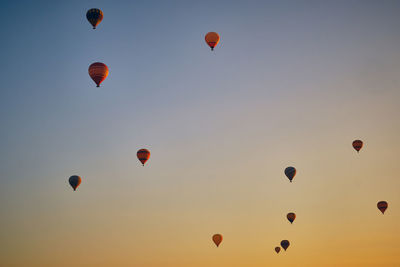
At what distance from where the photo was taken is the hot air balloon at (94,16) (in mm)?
55125

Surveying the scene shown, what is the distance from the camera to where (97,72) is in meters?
53.5

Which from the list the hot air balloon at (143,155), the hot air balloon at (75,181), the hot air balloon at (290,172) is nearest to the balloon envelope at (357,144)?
the hot air balloon at (290,172)

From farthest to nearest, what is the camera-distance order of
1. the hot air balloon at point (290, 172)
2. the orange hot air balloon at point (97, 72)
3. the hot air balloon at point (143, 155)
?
the hot air balloon at point (290, 172)
the hot air balloon at point (143, 155)
the orange hot air balloon at point (97, 72)

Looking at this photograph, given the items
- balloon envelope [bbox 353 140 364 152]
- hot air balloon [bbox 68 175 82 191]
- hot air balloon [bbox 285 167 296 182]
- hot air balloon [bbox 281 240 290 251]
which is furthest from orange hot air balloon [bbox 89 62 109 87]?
hot air balloon [bbox 281 240 290 251]

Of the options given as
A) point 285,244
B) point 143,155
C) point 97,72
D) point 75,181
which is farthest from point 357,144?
point 75,181

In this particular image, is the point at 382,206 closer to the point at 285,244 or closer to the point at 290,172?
the point at 285,244

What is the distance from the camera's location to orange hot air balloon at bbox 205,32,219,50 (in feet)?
197

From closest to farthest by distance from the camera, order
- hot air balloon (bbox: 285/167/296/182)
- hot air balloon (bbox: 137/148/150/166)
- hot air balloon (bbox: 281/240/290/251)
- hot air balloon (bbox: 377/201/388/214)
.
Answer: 1. hot air balloon (bbox: 137/148/150/166)
2. hot air balloon (bbox: 285/167/296/182)
3. hot air balloon (bbox: 377/201/388/214)
4. hot air balloon (bbox: 281/240/290/251)

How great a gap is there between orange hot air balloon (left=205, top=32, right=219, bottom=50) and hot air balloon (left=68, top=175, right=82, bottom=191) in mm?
23470

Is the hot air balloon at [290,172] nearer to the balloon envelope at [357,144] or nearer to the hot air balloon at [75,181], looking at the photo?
the balloon envelope at [357,144]

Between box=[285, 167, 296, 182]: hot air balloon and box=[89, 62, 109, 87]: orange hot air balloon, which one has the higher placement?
box=[89, 62, 109, 87]: orange hot air balloon

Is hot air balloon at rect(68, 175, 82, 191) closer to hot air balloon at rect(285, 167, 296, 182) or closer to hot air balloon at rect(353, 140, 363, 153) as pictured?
hot air balloon at rect(285, 167, 296, 182)

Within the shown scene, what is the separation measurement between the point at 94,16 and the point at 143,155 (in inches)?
702

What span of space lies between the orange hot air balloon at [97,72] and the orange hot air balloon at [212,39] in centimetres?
1352
